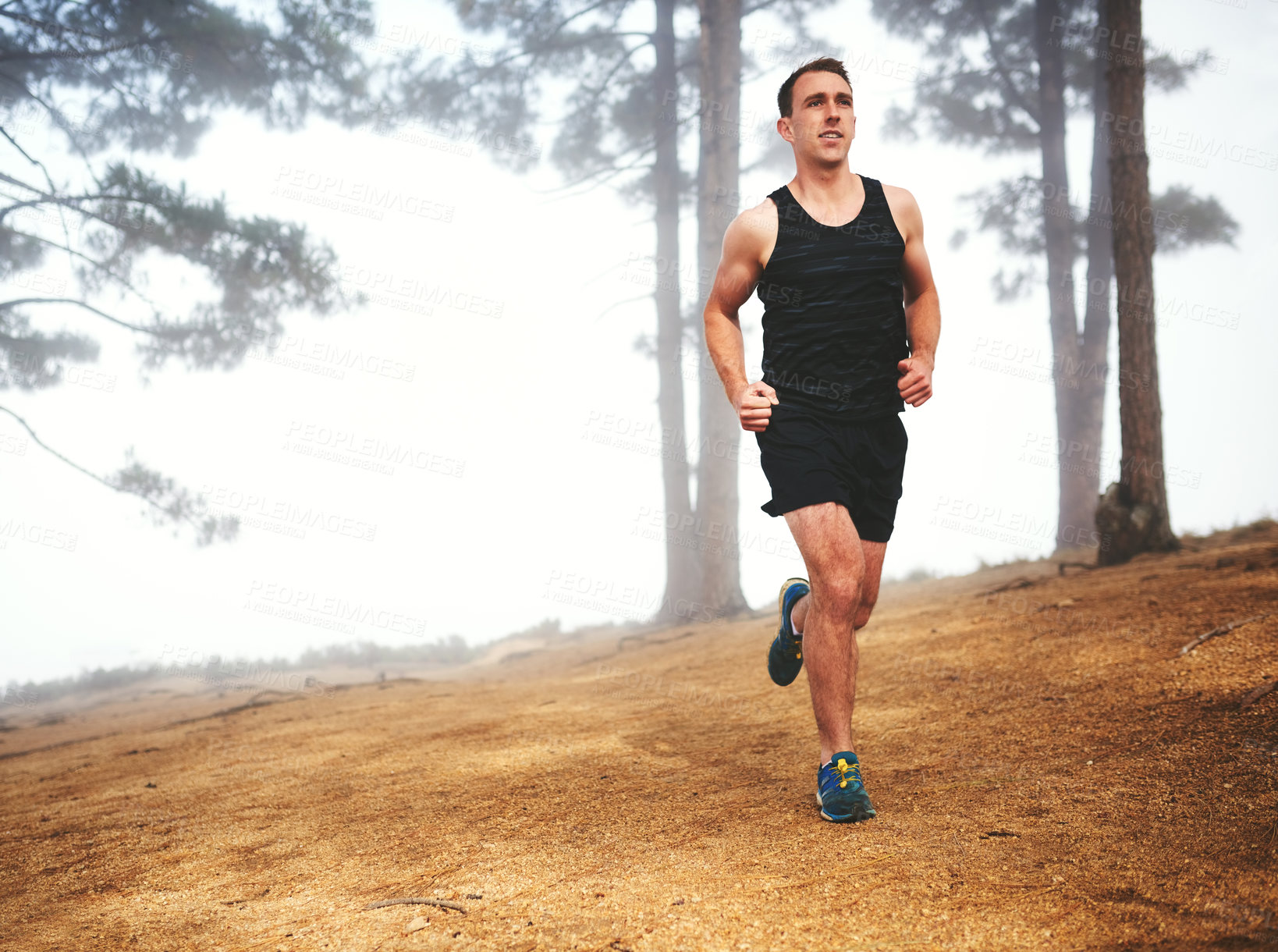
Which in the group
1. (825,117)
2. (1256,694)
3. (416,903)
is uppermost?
(825,117)

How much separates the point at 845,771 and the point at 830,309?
1.44 metres

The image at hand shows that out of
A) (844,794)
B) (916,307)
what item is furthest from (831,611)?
(916,307)

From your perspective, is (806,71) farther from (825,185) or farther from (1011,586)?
(1011,586)

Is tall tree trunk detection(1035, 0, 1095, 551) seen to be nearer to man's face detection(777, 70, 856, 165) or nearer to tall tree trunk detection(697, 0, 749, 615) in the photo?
tall tree trunk detection(697, 0, 749, 615)

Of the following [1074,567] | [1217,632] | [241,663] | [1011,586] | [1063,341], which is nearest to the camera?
[1217,632]

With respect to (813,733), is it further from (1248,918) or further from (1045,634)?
(1248,918)

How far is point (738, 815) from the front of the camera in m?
2.52

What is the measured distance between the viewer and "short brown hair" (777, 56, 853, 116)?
107 inches

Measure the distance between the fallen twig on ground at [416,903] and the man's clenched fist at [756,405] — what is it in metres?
1.52

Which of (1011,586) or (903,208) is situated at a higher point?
(903,208)

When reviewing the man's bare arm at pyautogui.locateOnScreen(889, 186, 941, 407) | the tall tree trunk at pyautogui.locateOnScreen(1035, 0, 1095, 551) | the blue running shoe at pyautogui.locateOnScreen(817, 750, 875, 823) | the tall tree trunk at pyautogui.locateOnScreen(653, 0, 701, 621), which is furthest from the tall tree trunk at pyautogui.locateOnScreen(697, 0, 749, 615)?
the blue running shoe at pyautogui.locateOnScreen(817, 750, 875, 823)

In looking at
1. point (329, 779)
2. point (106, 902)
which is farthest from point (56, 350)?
point (106, 902)

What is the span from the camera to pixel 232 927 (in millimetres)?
1991

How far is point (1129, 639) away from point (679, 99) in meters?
12.5
